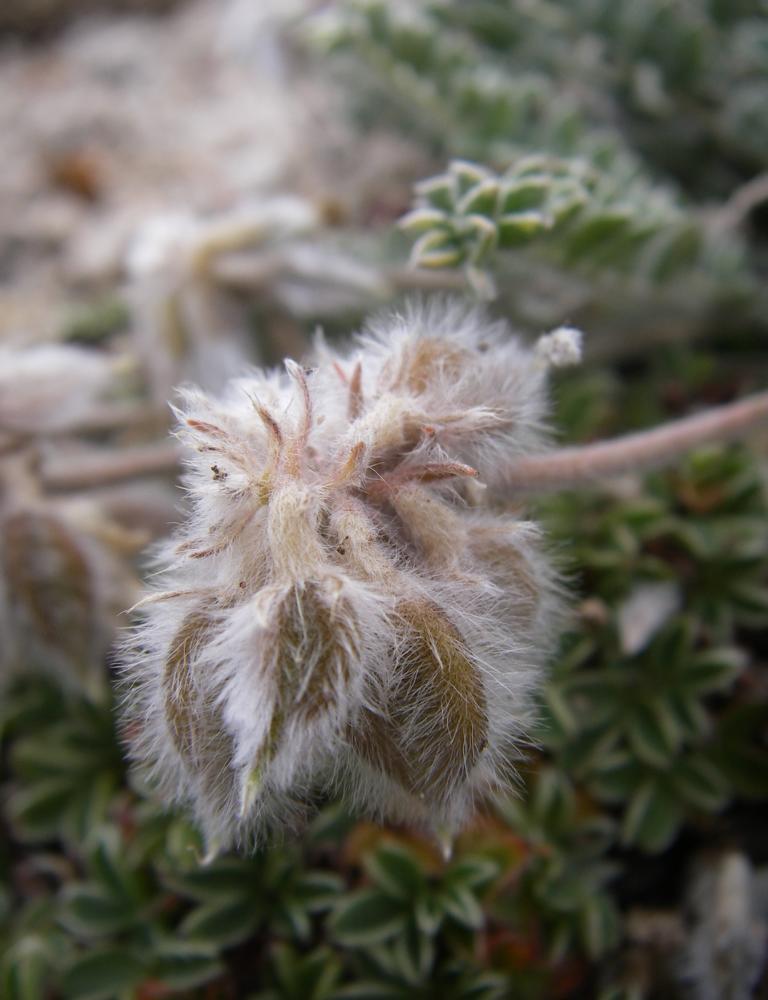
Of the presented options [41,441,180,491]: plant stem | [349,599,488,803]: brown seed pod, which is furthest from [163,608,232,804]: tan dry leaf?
[41,441,180,491]: plant stem

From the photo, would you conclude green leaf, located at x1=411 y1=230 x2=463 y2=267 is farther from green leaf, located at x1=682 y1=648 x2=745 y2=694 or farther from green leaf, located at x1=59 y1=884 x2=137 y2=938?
green leaf, located at x1=59 y1=884 x2=137 y2=938

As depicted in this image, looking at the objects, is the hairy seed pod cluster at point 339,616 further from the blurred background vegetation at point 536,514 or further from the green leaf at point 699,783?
the green leaf at point 699,783

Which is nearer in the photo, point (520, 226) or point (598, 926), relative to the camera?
point (520, 226)

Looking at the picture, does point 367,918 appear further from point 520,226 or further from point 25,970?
point 520,226

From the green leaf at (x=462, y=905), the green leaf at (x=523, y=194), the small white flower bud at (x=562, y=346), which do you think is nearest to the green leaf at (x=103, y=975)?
the green leaf at (x=462, y=905)

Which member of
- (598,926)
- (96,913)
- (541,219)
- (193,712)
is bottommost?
(598,926)

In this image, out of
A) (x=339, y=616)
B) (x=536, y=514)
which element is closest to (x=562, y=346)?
(x=536, y=514)
